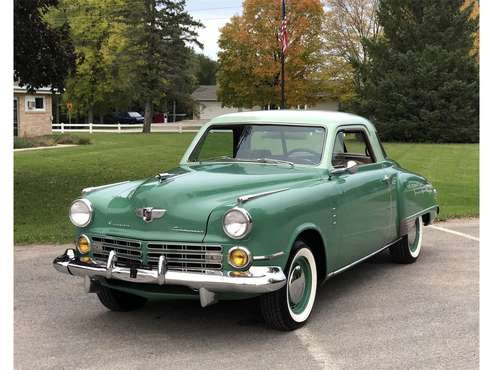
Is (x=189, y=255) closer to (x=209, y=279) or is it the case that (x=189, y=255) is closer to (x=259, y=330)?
(x=209, y=279)

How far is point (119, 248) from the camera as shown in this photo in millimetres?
4832

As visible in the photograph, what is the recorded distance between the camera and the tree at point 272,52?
45062 mm

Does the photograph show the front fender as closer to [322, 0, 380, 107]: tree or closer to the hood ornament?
the hood ornament

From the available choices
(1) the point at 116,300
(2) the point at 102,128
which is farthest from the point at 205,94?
(1) the point at 116,300

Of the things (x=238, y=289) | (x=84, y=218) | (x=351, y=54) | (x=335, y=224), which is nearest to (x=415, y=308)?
(x=335, y=224)

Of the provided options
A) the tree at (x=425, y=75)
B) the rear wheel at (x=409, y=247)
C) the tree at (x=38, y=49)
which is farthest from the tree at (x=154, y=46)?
the rear wheel at (x=409, y=247)

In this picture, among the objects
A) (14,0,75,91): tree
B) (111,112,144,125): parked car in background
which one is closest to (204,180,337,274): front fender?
(14,0,75,91): tree

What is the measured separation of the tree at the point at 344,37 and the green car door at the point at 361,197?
4051 cm

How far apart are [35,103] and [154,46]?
12.5m

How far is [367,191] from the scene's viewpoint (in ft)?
19.9

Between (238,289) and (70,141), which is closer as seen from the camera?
(238,289)

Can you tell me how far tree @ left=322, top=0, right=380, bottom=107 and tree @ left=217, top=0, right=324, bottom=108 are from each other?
3.37ft
